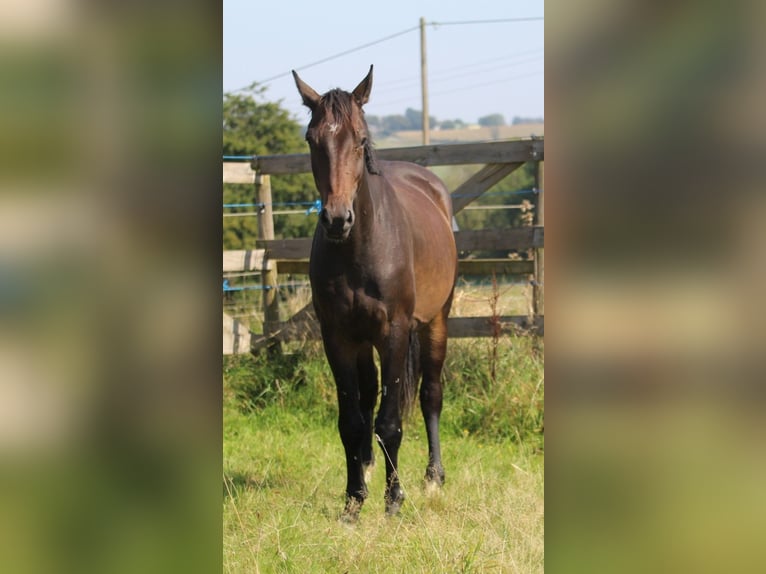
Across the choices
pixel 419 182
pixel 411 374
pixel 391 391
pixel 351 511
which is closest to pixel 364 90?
pixel 391 391

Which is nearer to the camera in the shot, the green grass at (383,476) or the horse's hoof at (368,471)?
the green grass at (383,476)

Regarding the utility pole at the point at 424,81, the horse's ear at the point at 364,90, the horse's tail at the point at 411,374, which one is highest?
the utility pole at the point at 424,81

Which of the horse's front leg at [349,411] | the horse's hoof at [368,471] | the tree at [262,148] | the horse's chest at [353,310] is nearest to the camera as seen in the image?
the horse's chest at [353,310]

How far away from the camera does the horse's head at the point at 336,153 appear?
3.96m

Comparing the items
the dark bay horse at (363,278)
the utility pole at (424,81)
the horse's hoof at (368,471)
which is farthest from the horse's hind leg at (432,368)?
the utility pole at (424,81)

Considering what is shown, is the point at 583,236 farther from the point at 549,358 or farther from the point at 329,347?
the point at 329,347

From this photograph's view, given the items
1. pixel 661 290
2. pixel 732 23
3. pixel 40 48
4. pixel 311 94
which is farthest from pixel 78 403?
pixel 311 94

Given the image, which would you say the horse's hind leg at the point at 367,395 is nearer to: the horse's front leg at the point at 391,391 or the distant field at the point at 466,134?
the horse's front leg at the point at 391,391

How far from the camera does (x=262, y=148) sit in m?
28.2

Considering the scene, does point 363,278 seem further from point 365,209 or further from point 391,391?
point 391,391

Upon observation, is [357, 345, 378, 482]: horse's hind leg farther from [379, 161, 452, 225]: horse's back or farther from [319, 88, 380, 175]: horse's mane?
[319, 88, 380, 175]: horse's mane

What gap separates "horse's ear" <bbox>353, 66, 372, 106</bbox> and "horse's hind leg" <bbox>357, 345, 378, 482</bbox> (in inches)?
59.9

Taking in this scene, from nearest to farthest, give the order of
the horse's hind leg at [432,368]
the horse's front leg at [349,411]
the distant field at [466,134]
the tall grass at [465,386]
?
1. the horse's front leg at [349,411]
2. the horse's hind leg at [432,368]
3. the tall grass at [465,386]
4. the distant field at [466,134]

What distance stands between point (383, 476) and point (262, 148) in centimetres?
2399
